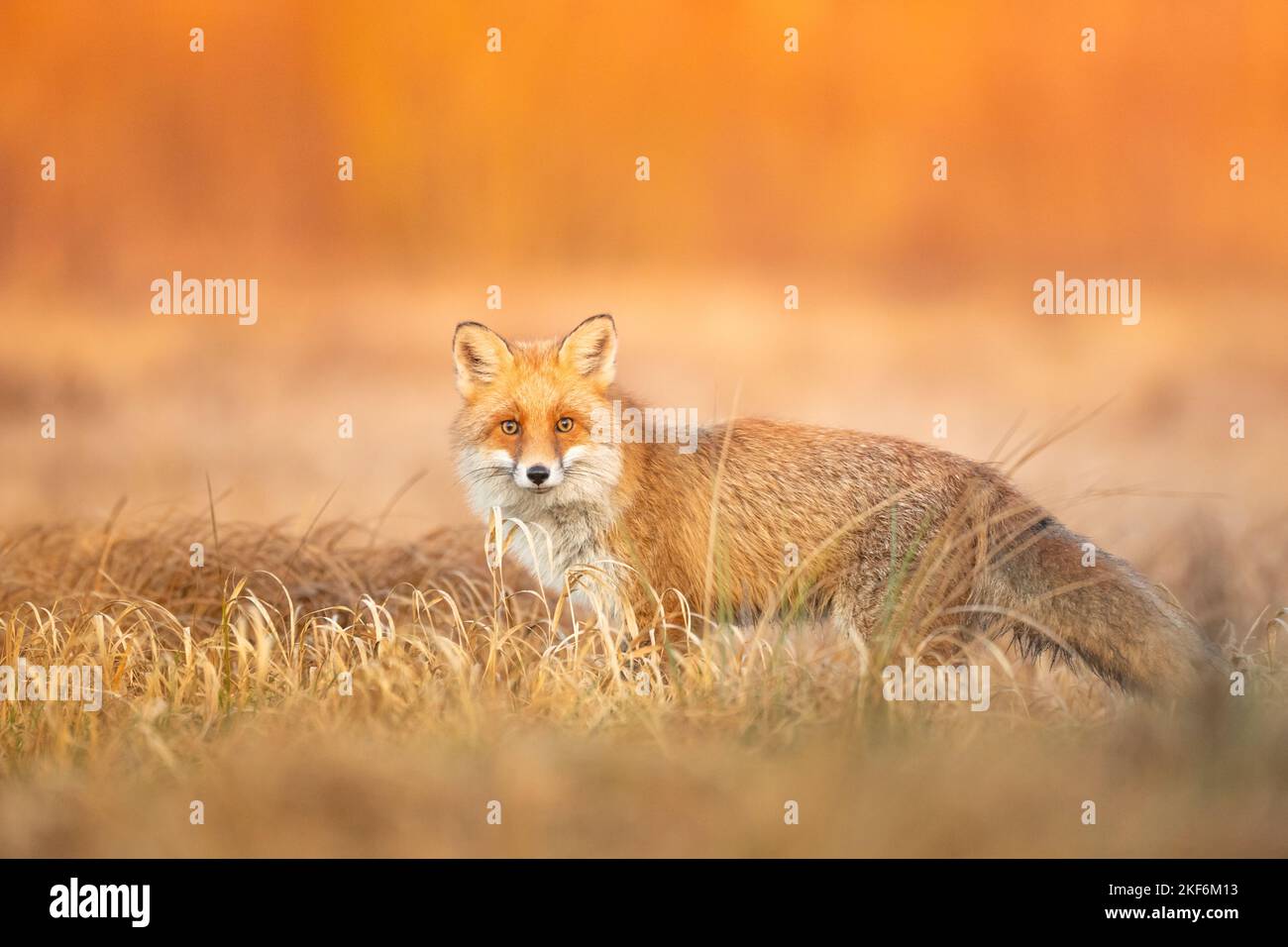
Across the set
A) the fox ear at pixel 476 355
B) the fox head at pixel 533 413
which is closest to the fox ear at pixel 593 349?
the fox head at pixel 533 413

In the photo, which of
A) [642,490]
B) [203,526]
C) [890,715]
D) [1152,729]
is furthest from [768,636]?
[203,526]

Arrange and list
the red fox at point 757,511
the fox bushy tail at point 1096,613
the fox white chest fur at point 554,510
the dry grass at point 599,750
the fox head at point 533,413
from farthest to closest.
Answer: the fox white chest fur at point 554,510 → the fox head at point 533,413 → the red fox at point 757,511 → the fox bushy tail at point 1096,613 → the dry grass at point 599,750

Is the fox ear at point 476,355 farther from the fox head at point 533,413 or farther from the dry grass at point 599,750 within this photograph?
the dry grass at point 599,750

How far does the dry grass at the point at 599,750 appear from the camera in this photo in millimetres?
3375

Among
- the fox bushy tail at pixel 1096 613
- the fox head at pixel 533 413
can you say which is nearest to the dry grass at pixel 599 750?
the fox bushy tail at pixel 1096 613

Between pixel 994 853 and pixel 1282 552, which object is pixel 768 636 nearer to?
pixel 994 853

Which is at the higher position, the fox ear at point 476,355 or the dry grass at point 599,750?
the fox ear at point 476,355

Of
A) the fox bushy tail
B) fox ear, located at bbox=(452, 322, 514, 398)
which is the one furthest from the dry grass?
fox ear, located at bbox=(452, 322, 514, 398)

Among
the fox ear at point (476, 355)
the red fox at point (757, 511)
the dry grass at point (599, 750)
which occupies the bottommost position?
the dry grass at point (599, 750)

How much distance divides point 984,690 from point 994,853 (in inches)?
78.4

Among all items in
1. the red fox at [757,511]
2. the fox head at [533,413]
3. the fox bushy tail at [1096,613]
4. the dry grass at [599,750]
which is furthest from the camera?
the fox head at [533,413]

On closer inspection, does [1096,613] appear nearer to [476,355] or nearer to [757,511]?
[757,511]

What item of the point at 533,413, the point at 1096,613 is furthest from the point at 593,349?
the point at 1096,613

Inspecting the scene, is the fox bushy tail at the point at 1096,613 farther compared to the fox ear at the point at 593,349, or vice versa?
the fox ear at the point at 593,349
